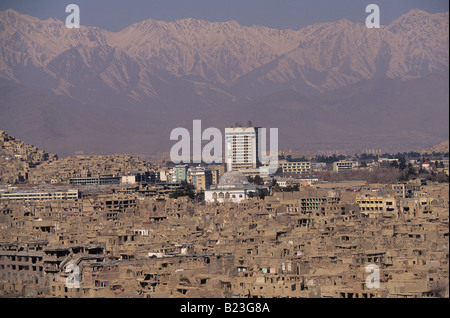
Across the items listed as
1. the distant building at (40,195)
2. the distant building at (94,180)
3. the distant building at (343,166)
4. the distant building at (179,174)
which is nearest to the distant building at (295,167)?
the distant building at (343,166)

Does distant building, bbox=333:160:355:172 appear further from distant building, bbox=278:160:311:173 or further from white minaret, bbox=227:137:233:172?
white minaret, bbox=227:137:233:172

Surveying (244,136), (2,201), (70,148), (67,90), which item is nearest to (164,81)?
(67,90)

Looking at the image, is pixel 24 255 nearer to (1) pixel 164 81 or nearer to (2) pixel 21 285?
(2) pixel 21 285

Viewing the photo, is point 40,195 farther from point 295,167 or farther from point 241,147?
point 295,167

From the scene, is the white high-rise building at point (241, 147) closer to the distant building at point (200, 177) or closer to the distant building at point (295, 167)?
the distant building at point (295, 167)

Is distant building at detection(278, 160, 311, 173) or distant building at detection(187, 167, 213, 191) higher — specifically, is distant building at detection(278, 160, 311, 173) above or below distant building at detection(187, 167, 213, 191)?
above

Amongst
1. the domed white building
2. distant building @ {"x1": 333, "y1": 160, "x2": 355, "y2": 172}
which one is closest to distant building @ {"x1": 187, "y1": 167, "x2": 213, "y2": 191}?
the domed white building
